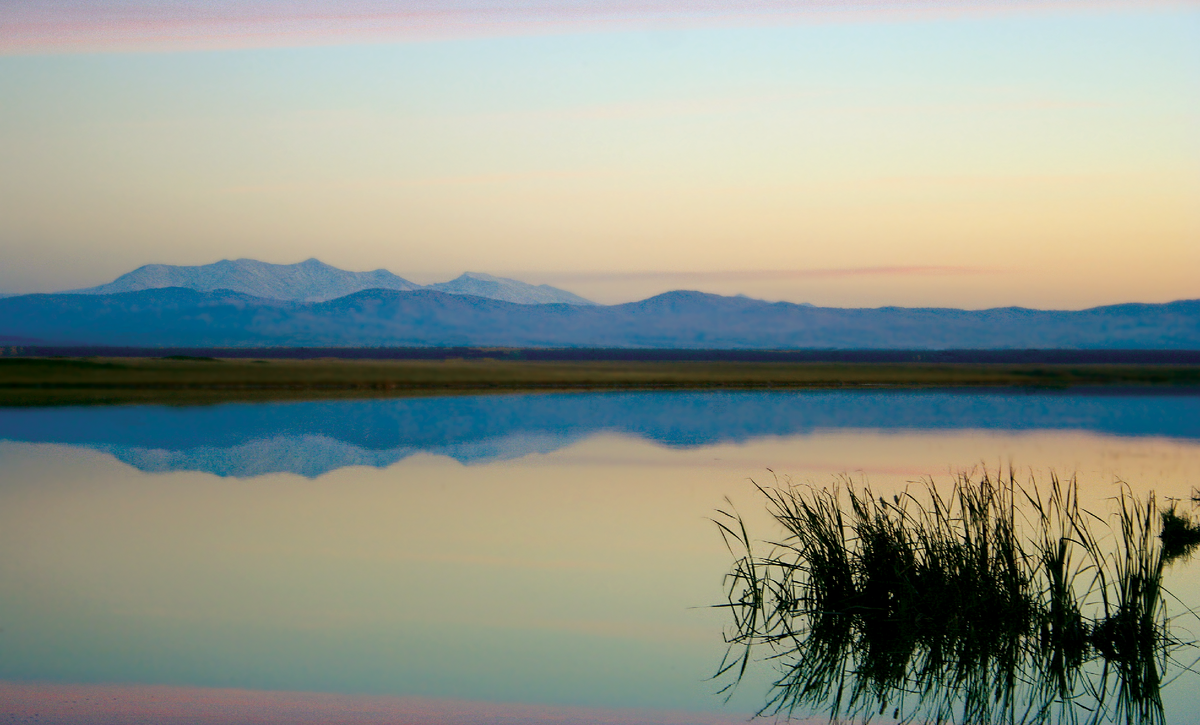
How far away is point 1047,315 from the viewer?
18950 centimetres

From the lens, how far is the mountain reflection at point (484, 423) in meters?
17.5

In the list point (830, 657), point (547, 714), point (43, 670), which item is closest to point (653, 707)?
point (547, 714)

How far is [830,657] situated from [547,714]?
1948 mm

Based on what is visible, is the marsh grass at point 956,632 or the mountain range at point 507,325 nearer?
the marsh grass at point 956,632

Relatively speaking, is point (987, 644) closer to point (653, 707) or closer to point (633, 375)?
point (653, 707)

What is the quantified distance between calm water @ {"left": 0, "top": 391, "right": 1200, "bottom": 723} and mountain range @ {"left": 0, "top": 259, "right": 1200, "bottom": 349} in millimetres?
142883

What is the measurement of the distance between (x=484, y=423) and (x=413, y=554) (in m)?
14.0

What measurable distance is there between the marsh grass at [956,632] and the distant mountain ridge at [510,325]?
154m

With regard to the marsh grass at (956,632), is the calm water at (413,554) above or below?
below

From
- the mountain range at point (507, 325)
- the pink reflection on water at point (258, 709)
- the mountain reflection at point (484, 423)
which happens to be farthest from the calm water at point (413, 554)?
the mountain range at point (507, 325)

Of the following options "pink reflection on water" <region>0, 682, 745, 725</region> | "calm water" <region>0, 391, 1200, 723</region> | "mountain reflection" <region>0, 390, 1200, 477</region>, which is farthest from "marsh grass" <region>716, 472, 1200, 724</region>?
"mountain reflection" <region>0, 390, 1200, 477</region>

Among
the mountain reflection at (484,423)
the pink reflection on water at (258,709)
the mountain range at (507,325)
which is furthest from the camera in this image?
the mountain range at (507,325)

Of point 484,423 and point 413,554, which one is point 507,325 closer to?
point 484,423

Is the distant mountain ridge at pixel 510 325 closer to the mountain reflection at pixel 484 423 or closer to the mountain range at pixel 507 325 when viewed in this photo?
the mountain range at pixel 507 325
